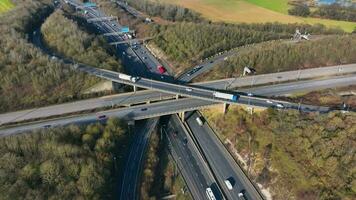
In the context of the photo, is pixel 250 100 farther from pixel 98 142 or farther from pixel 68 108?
pixel 68 108

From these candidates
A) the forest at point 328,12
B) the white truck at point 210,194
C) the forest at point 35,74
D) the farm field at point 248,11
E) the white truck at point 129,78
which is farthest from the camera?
the forest at point 328,12

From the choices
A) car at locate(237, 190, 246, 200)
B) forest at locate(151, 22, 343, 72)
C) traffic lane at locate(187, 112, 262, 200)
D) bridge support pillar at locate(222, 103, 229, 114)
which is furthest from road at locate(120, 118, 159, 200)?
forest at locate(151, 22, 343, 72)

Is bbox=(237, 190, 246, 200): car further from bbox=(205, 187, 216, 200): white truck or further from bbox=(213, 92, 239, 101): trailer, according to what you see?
bbox=(213, 92, 239, 101): trailer

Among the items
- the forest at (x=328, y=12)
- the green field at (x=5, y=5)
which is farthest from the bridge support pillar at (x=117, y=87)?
the forest at (x=328, y=12)

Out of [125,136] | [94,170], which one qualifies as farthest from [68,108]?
[94,170]

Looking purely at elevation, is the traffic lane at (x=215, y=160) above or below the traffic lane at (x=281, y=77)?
below

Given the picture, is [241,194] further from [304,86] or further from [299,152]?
[304,86]

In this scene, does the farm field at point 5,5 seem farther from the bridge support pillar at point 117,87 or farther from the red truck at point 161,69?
the bridge support pillar at point 117,87
